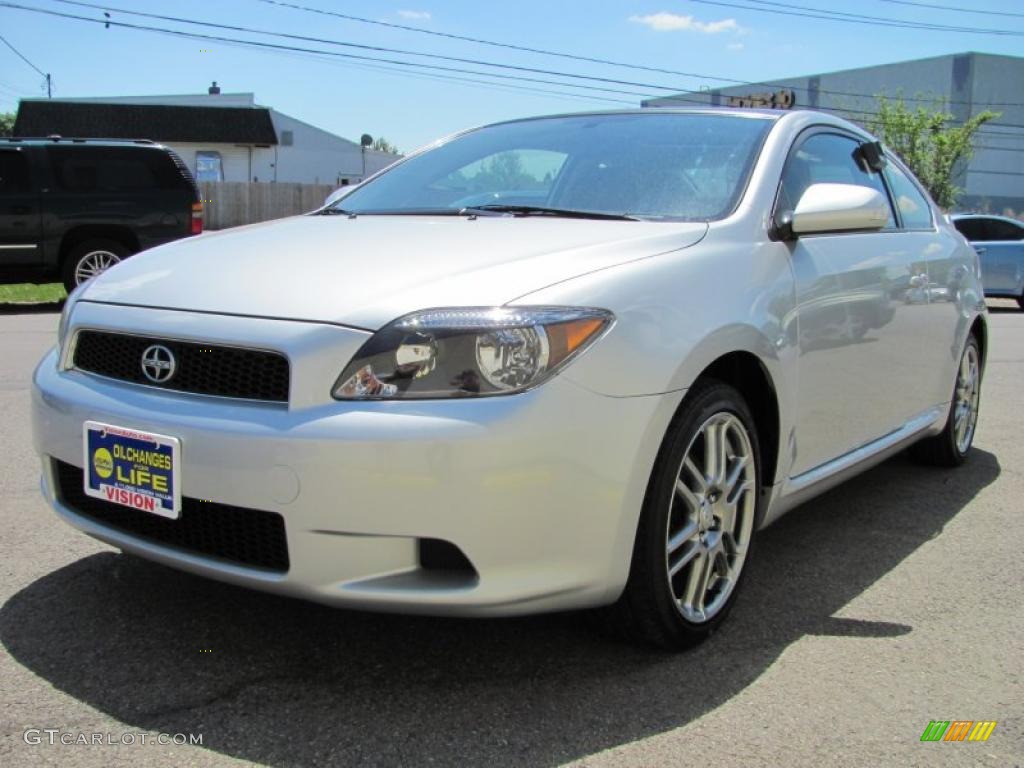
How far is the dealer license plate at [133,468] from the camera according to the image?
8.02ft

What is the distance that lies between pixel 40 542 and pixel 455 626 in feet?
5.33

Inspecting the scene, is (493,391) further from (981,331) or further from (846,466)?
(981,331)

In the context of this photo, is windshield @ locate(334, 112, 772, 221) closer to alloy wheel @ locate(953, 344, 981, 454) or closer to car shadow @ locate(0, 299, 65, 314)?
alloy wheel @ locate(953, 344, 981, 454)

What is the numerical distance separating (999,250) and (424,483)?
1595cm

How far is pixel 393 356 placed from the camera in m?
2.36

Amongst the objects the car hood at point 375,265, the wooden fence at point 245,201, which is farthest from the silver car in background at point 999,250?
the wooden fence at point 245,201

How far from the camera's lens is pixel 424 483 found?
2.25 metres

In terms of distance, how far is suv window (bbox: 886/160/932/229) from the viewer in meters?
4.44

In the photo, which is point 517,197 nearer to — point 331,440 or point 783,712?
point 331,440

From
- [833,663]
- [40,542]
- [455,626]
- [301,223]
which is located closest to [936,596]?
[833,663]

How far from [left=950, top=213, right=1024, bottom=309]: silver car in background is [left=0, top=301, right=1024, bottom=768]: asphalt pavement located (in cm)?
1375

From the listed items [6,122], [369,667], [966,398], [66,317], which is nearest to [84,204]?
[66,317]

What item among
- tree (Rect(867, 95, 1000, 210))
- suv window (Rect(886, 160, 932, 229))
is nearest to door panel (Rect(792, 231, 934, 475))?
suv window (Rect(886, 160, 932, 229))

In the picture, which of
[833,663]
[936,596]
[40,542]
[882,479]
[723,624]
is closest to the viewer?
[833,663]
